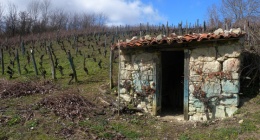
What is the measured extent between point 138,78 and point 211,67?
2.36 m

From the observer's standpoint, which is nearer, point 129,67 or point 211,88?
point 211,88

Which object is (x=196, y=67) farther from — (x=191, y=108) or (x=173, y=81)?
(x=173, y=81)

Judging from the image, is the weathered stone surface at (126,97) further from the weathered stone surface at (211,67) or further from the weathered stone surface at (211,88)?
the weathered stone surface at (211,67)

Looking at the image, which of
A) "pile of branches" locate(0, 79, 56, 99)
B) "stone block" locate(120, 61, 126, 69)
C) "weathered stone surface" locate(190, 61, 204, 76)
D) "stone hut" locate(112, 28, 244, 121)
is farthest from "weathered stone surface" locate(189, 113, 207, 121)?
"pile of branches" locate(0, 79, 56, 99)

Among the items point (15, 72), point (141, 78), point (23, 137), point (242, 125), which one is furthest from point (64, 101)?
point (15, 72)

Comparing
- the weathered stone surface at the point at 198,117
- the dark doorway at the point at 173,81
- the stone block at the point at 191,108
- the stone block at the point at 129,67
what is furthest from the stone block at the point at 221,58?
the dark doorway at the point at 173,81

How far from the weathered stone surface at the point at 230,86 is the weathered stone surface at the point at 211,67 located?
0.39m

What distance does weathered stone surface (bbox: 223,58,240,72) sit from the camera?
659 centimetres

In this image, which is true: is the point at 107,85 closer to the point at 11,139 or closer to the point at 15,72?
the point at 11,139

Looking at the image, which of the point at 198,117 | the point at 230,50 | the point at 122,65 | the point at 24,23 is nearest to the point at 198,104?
the point at 198,117

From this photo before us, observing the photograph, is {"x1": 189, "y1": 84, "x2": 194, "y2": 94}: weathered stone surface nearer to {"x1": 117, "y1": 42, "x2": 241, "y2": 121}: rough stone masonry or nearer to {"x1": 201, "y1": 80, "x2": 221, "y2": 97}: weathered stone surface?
{"x1": 117, "y1": 42, "x2": 241, "y2": 121}: rough stone masonry

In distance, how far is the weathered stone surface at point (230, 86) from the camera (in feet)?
21.7

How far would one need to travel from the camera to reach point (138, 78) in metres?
8.16

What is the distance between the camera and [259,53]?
7.47 metres
